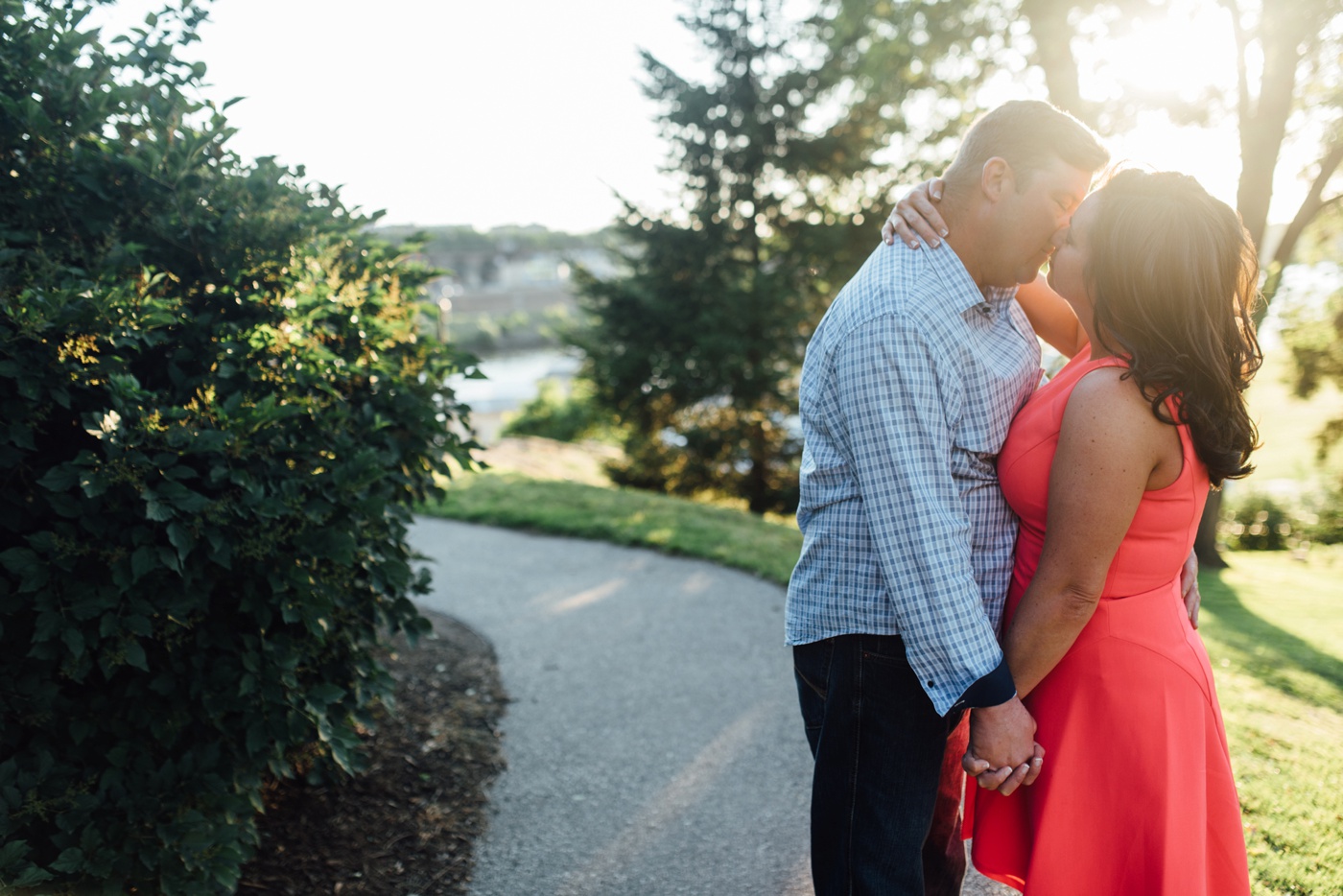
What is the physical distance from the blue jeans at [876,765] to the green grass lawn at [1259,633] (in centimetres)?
167

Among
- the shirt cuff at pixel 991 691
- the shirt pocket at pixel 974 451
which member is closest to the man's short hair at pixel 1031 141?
the shirt pocket at pixel 974 451

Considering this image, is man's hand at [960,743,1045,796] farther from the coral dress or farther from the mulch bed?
the mulch bed

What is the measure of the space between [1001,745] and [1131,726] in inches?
11.5

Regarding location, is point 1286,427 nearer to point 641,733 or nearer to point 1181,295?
point 641,733

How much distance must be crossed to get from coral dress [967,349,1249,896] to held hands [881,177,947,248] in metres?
0.42

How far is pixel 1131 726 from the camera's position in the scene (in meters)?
1.76

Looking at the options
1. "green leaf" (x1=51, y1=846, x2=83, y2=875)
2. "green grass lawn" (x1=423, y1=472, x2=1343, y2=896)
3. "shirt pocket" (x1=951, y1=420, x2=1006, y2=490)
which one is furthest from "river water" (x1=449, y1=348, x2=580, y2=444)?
"shirt pocket" (x1=951, y1=420, x2=1006, y2=490)

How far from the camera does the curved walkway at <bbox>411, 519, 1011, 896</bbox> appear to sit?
3.02m

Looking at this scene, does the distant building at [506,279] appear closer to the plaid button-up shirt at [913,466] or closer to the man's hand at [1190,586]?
the man's hand at [1190,586]

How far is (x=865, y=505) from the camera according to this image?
1.68 m

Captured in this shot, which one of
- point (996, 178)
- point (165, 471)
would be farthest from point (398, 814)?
point (996, 178)

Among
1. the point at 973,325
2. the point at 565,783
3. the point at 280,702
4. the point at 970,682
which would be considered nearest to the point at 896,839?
the point at 970,682

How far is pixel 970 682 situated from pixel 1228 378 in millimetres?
773

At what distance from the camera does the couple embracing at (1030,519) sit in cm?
164
